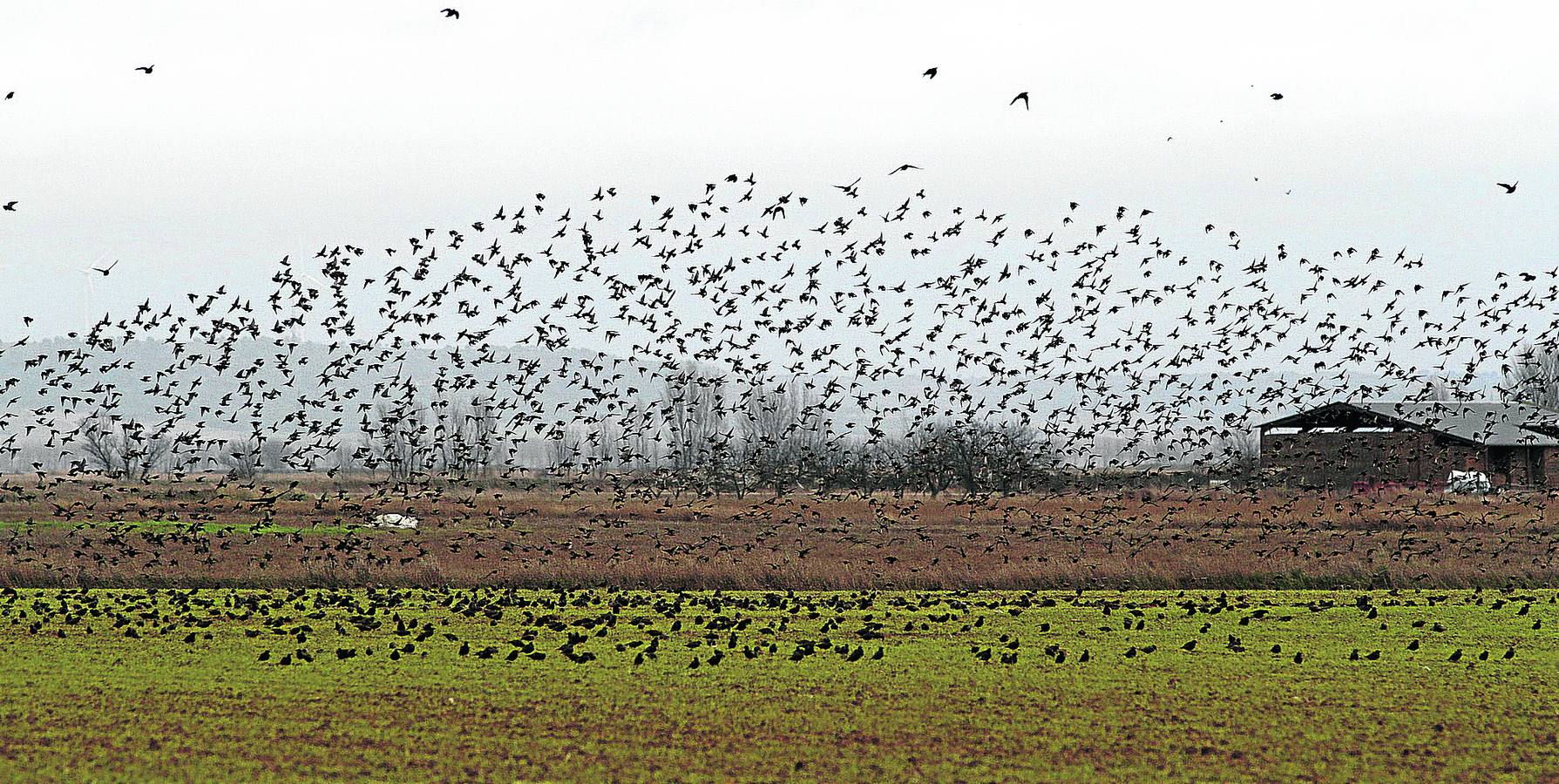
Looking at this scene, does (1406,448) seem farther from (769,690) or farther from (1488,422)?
(769,690)

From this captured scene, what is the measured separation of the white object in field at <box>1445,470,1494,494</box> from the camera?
75.9 m

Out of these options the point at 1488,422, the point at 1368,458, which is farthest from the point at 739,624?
the point at 1488,422

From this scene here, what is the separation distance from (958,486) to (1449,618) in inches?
2524

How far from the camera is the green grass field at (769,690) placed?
13.9 m

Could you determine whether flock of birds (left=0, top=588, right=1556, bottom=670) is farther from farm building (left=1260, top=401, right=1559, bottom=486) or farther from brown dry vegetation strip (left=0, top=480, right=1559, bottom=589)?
farm building (left=1260, top=401, right=1559, bottom=486)

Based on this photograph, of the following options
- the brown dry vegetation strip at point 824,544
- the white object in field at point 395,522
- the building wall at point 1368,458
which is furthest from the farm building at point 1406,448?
the white object in field at point 395,522

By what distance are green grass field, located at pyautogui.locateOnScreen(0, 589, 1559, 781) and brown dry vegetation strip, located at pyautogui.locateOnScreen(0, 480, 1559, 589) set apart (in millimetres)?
6330

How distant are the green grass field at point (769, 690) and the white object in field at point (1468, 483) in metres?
51.3

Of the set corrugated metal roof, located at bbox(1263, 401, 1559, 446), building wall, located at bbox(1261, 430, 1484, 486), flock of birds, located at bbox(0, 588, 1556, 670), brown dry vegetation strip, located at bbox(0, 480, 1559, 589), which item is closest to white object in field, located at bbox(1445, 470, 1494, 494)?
building wall, located at bbox(1261, 430, 1484, 486)

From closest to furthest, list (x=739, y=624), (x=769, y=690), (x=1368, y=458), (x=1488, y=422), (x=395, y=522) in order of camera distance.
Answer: (x=769, y=690) < (x=739, y=624) < (x=395, y=522) < (x=1368, y=458) < (x=1488, y=422)

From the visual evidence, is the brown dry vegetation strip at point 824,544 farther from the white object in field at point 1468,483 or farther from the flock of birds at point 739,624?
the white object in field at point 1468,483

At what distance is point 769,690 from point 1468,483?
6928 cm

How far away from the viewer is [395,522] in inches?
2410

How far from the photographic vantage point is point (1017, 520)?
198ft
